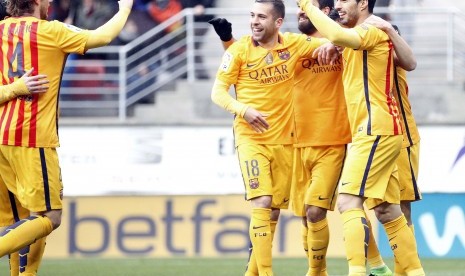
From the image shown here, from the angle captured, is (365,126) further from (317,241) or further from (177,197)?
(177,197)

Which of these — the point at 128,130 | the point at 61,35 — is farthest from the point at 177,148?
the point at 61,35

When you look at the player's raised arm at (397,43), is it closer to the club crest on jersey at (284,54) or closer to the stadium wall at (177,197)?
the club crest on jersey at (284,54)

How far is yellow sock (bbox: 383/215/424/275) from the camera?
9.65m

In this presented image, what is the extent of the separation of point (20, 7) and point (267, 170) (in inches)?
93.7

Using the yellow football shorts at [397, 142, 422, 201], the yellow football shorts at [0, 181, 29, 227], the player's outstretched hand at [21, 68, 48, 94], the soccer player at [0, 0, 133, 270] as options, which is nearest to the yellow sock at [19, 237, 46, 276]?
the yellow football shorts at [0, 181, 29, 227]

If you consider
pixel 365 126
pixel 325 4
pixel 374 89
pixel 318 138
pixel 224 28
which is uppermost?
pixel 325 4

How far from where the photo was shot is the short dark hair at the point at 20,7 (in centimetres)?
959

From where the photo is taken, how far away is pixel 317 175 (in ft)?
34.9

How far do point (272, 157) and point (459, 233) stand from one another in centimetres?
581

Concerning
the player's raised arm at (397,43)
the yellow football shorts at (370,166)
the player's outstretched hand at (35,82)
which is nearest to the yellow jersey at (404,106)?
the player's raised arm at (397,43)

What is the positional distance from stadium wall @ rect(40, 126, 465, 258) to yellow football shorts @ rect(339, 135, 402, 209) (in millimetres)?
6107

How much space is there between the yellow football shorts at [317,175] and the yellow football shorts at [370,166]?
3.55 feet

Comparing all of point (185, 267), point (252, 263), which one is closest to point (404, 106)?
point (252, 263)

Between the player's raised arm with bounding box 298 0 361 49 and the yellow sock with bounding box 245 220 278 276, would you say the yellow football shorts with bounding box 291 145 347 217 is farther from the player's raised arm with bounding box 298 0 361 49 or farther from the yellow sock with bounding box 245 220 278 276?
the player's raised arm with bounding box 298 0 361 49
